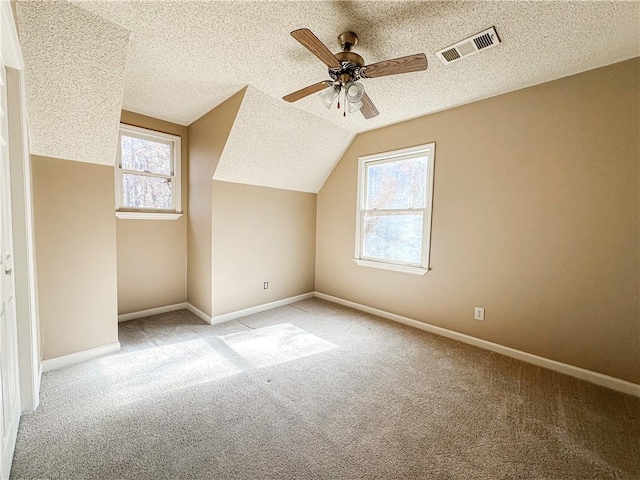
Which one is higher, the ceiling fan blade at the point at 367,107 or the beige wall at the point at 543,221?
the ceiling fan blade at the point at 367,107

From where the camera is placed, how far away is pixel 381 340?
9.59ft

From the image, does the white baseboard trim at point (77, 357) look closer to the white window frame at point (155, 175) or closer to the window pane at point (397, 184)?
the white window frame at point (155, 175)

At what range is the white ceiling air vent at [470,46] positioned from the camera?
1823mm

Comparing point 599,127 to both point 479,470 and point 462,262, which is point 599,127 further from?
point 479,470

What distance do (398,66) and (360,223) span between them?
224 cm

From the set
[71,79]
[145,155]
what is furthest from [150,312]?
[71,79]

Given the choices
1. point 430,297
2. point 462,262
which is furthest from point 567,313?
point 430,297

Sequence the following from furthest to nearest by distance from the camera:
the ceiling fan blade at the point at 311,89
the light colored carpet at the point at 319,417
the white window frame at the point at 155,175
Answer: the white window frame at the point at 155,175 → the ceiling fan blade at the point at 311,89 → the light colored carpet at the point at 319,417

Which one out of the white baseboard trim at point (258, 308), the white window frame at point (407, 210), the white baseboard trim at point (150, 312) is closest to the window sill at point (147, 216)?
the white baseboard trim at point (150, 312)

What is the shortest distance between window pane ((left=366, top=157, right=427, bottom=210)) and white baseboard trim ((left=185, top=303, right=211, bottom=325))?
98.9 inches

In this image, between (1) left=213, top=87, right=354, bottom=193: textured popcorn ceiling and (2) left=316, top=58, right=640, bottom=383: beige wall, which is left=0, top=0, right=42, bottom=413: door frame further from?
(2) left=316, top=58, right=640, bottom=383: beige wall

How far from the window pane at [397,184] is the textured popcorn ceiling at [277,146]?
677mm

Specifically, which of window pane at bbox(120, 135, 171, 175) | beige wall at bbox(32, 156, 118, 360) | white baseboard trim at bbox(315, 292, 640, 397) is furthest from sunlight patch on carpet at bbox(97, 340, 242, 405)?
window pane at bbox(120, 135, 171, 175)

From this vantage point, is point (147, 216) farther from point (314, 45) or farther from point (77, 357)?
point (314, 45)
